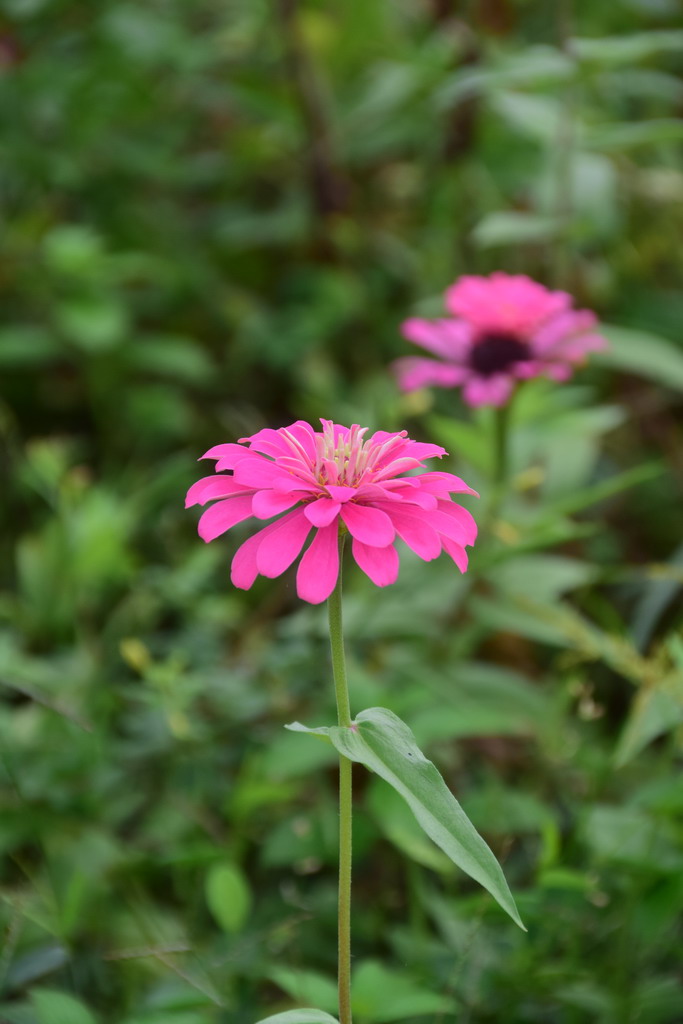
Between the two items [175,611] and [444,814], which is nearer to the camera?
[444,814]

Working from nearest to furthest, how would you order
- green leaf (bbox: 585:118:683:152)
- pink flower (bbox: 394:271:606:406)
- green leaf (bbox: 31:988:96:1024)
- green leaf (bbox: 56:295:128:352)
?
1. green leaf (bbox: 31:988:96:1024)
2. pink flower (bbox: 394:271:606:406)
3. green leaf (bbox: 585:118:683:152)
4. green leaf (bbox: 56:295:128:352)

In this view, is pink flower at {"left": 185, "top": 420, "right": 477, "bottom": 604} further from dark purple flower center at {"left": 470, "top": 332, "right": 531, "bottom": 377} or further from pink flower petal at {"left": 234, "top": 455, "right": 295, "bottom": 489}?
dark purple flower center at {"left": 470, "top": 332, "right": 531, "bottom": 377}

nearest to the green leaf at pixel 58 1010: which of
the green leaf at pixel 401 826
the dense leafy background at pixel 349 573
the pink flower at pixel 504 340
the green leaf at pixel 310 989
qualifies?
the dense leafy background at pixel 349 573

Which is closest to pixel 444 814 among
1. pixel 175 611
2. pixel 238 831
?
pixel 238 831

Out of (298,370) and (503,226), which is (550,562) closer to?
(503,226)

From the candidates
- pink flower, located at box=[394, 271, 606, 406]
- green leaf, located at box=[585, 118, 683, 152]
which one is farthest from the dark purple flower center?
green leaf, located at box=[585, 118, 683, 152]

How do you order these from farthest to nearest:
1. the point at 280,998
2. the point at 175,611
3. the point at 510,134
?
1. the point at 510,134
2. the point at 175,611
3. the point at 280,998

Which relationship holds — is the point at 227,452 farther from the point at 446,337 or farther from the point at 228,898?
the point at 446,337
